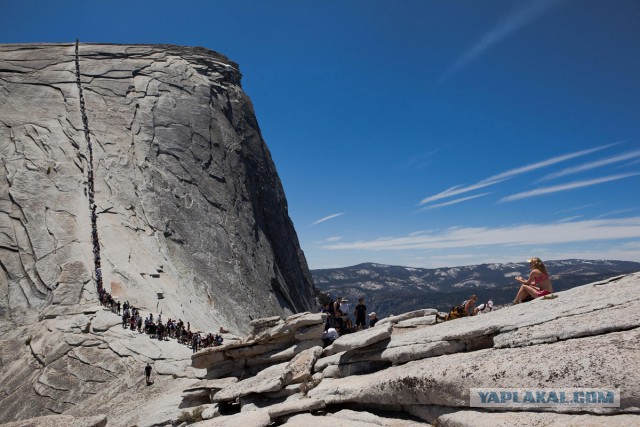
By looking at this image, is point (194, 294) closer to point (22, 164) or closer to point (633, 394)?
point (22, 164)

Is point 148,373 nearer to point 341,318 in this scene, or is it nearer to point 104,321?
point 104,321

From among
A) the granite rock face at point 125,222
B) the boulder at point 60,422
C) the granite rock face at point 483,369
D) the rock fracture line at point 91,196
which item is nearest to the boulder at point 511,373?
the granite rock face at point 483,369

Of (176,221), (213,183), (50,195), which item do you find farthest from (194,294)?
(213,183)

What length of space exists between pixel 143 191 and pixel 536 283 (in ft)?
153

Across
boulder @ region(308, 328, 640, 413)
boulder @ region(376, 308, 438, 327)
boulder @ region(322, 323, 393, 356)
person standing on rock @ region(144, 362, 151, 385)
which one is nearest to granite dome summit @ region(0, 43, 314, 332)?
person standing on rock @ region(144, 362, 151, 385)

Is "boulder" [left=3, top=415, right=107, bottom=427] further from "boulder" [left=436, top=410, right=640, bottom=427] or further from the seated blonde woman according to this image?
the seated blonde woman

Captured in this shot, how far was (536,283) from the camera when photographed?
39.8 feet

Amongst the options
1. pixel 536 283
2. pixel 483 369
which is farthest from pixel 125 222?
pixel 483 369

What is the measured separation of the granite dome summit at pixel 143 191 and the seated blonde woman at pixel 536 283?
29.1 meters

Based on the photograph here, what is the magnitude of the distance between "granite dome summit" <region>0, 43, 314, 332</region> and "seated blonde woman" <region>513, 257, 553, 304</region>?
2913 centimetres

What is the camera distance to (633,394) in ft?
19.7

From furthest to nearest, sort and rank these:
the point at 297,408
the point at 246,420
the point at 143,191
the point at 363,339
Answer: the point at 143,191 → the point at 363,339 → the point at 246,420 → the point at 297,408

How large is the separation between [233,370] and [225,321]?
25.0 meters

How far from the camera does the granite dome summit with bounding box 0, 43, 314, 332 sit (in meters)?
35.9
